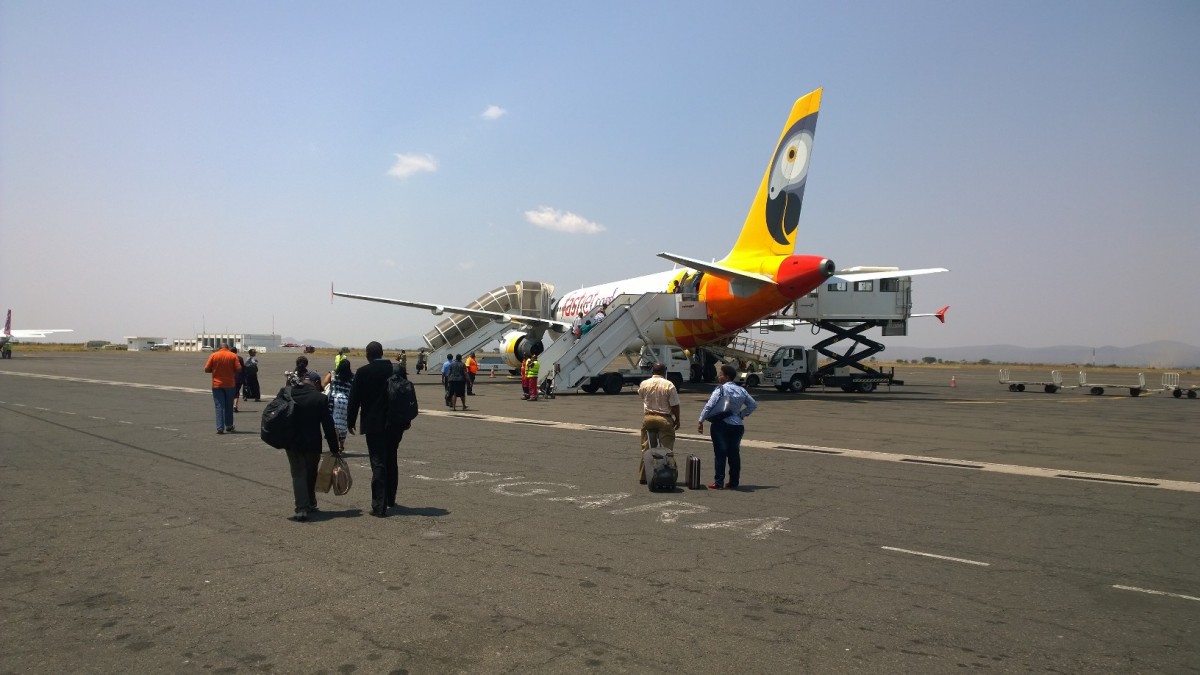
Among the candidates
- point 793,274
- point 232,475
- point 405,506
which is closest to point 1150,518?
point 405,506

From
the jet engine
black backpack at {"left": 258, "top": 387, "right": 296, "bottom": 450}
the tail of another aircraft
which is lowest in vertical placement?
black backpack at {"left": 258, "top": 387, "right": 296, "bottom": 450}

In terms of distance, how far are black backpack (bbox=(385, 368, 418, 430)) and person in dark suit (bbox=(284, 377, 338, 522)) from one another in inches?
23.5

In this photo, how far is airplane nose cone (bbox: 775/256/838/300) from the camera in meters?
25.6

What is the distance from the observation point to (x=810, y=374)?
1336 inches

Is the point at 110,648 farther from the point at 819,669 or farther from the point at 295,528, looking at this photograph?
the point at 819,669

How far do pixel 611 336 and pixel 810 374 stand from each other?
9.27 m

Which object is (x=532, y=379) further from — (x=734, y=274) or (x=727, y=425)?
(x=727, y=425)

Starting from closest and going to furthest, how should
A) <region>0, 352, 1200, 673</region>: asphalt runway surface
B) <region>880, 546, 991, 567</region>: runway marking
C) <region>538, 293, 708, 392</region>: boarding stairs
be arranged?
<region>0, 352, 1200, 673</region>: asphalt runway surface < <region>880, 546, 991, 567</region>: runway marking < <region>538, 293, 708, 392</region>: boarding stairs

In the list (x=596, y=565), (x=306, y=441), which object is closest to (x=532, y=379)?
(x=306, y=441)

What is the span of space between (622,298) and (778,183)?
270 inches

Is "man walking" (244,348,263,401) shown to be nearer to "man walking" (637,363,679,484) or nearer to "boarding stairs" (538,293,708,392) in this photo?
"boarding stairs" (538,293,708,392)

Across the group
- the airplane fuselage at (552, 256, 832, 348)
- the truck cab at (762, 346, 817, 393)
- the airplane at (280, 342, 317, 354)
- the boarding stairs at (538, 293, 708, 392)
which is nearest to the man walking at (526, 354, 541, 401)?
the boarding stairs at (538, 293, 708, 392)

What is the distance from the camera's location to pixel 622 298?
99.4 feet

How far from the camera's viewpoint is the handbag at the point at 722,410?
1077 centimetres
